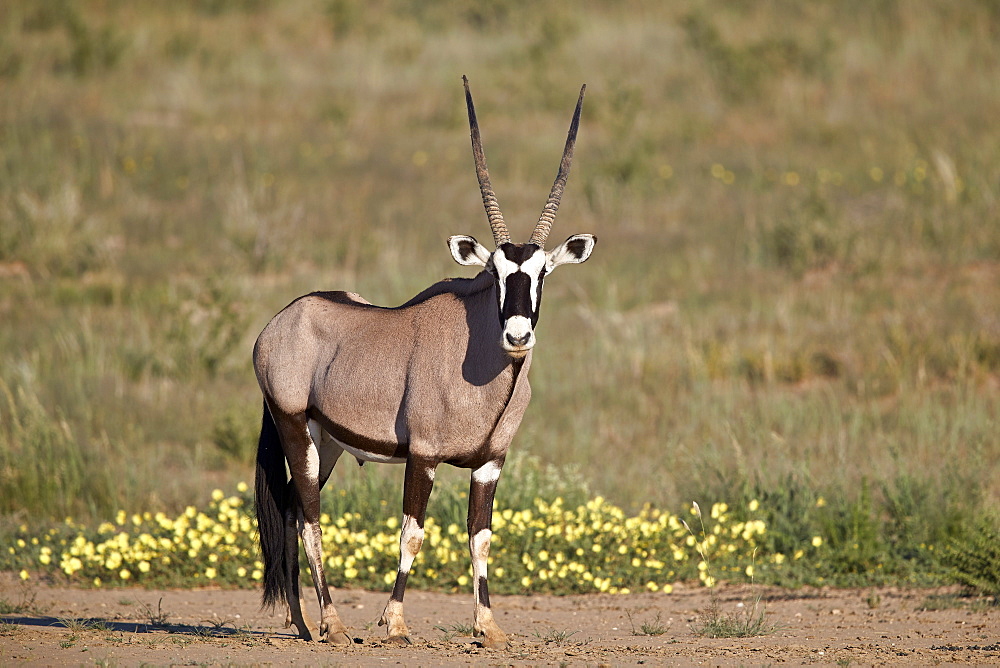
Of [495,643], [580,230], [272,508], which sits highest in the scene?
[580,230]

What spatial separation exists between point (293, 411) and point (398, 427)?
26.4 inches

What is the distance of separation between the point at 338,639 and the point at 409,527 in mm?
767

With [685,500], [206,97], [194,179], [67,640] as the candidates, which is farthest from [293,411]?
[206,97]

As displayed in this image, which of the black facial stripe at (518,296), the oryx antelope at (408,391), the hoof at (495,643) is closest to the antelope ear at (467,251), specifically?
the oryx antelope at (408,391)

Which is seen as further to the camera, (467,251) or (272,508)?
(272,508)

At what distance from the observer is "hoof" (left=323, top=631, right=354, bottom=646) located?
6.46 m

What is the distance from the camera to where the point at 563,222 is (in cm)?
1770

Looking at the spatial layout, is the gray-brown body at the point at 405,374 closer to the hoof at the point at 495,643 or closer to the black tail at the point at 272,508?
the black tail at the point at 272,508

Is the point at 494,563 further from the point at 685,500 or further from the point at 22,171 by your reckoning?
the point at 22,171

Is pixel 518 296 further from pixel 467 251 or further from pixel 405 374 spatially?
pixel 405 374

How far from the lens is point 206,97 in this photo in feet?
71.7

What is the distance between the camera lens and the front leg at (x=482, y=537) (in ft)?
20.8

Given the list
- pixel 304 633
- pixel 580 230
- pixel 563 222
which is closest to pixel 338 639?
pixel 304 633

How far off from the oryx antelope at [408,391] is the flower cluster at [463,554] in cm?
190
